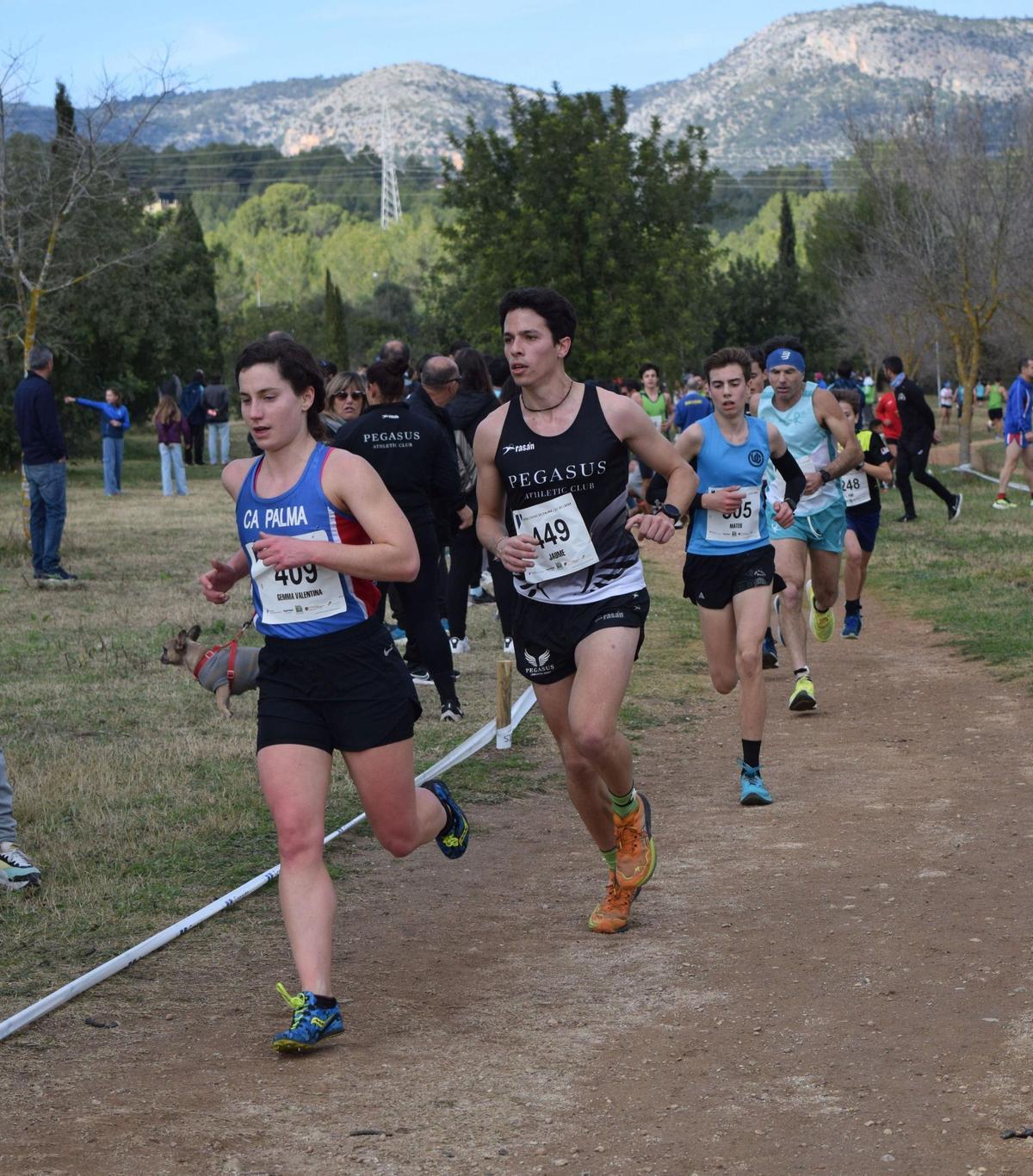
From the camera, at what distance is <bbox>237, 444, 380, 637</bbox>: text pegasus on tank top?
477cm

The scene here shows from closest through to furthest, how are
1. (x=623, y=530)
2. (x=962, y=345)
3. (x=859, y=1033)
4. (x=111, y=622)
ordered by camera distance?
(x=859, y=1033) < (x=623, y=530) < (x=111, y=622) < (x=962, y=345)

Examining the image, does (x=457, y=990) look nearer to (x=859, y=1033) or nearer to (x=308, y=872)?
(x=308, y=872)

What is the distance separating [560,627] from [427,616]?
13.9 ft

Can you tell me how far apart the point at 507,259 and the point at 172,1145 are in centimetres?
3243

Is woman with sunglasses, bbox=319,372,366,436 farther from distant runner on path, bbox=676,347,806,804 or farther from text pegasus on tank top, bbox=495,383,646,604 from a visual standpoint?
text pegasus on tank top, bbox=495,383,646,604

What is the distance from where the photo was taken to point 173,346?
41.4 m

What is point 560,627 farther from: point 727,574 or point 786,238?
point 786,238

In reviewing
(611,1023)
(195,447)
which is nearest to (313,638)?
(611,1023)

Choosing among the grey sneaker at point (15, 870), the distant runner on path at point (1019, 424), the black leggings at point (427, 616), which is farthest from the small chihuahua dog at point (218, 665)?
Result: the distant runner on path at point (1019, 424)

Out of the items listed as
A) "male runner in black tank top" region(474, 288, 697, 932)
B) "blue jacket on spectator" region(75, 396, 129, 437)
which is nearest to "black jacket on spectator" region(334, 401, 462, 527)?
"male runner in black tank top" region(474, 288, 697, 932)

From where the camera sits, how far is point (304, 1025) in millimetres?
4578

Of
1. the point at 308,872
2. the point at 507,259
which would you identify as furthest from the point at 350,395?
the point at 507,259

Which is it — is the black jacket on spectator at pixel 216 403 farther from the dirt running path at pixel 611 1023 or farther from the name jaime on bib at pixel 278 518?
the name jaime on bib at pixel 278 518

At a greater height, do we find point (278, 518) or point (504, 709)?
point (278, 518)
